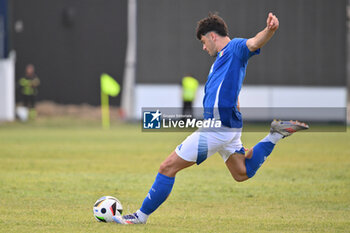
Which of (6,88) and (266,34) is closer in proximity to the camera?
(266,34)

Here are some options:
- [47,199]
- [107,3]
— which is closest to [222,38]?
[47,199]

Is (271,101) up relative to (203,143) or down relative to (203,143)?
down

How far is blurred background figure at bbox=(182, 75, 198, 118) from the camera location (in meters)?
27.7

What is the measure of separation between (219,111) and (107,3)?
2699 centimetres

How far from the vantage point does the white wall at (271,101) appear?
29.0 metres

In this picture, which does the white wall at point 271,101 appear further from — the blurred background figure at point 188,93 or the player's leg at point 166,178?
the player's leg at point 166,178

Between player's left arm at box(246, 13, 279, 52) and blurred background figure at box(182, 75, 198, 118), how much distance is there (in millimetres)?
20865

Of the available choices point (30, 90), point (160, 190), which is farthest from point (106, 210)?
point (30, 90)

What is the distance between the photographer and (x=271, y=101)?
29.5m

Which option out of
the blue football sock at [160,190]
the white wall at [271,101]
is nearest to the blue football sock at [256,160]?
the blue football sock at [160,190]

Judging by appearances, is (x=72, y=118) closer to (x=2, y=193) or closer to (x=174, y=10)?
(x=174, y=10)

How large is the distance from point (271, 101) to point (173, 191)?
19793 millimetres

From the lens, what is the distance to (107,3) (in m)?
33.3

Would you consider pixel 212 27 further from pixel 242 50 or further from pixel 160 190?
pixel 160 190
